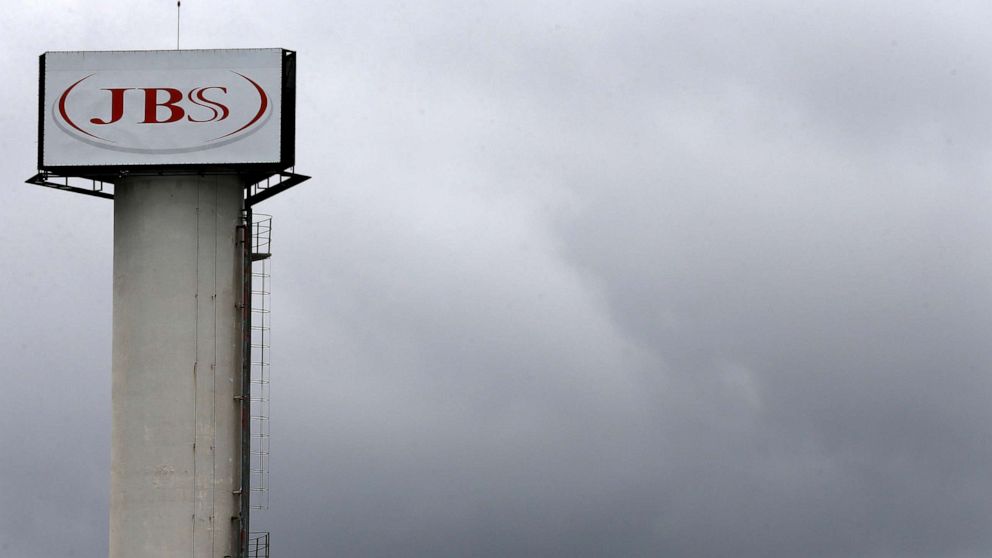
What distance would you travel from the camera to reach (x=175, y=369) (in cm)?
9456

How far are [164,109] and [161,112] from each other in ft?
0.66

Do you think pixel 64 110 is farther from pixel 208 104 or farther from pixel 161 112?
pixel 208 104

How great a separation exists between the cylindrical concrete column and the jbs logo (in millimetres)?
2019

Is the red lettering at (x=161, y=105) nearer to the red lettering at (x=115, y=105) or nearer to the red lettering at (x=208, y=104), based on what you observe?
the red lettering at (x=208, y=104)

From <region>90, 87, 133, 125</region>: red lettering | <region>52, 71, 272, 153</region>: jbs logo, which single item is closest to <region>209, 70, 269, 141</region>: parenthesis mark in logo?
<region>52, 71, 272, 153</region>: jbs logo

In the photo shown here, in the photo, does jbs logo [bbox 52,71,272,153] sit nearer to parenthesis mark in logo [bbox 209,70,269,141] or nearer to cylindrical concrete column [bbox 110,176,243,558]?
parenthesis mark in logo [bbox 209,70,269,141]

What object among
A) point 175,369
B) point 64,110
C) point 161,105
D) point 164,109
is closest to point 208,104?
point 164,109

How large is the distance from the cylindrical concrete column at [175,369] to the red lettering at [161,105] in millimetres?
2782

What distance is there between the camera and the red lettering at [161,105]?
95.8 m

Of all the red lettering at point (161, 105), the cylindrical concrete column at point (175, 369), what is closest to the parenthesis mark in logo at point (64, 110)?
the red lettering at point (161, 105)

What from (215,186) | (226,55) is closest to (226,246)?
(215,186)

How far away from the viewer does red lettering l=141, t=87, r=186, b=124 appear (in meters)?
95.8

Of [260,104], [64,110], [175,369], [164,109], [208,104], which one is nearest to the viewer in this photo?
[175,369]

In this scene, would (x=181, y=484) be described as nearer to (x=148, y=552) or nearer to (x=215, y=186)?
(x=148, y=552)
